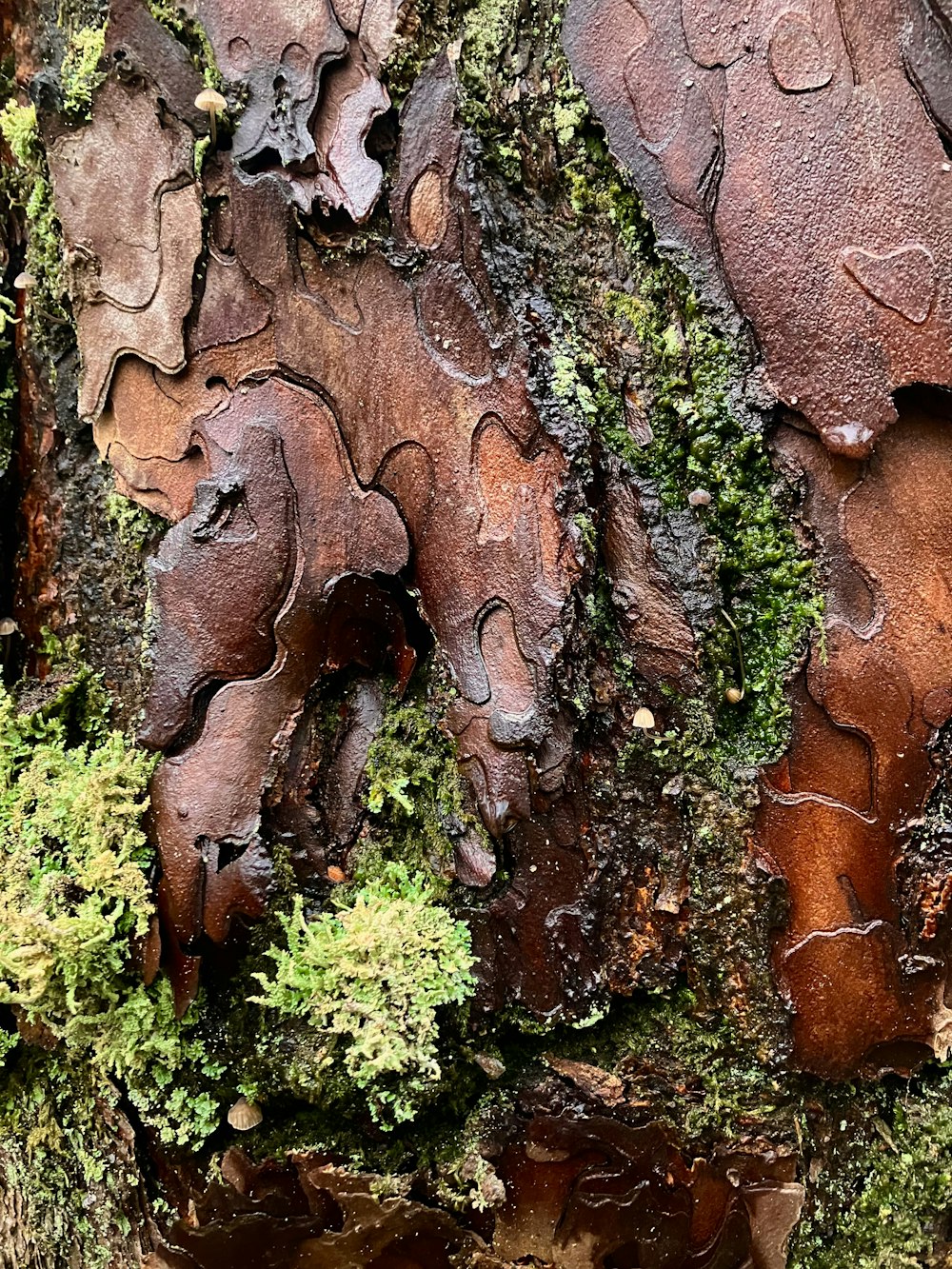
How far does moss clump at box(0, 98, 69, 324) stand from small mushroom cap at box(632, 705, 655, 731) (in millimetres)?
1439

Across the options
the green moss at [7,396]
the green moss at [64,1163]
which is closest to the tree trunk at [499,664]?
the green moss at [64,1163]

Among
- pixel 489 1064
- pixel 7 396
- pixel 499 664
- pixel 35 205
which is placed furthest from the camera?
pixel 7 396

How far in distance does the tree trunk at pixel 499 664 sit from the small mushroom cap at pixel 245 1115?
48 mm

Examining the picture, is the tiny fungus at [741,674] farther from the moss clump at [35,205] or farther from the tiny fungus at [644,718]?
the moss clump at [35,205]

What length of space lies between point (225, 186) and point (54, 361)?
21.5 inches

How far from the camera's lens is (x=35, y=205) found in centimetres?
191

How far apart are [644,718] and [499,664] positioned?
0.31 metres

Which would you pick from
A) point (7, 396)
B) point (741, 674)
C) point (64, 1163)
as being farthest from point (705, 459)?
point (64, 1163)

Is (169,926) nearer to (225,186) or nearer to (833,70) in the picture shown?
(225,186)

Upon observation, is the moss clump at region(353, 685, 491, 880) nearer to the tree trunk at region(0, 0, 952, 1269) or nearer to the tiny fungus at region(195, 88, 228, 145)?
the tree trunk at region(0, 0, 952, 1269)

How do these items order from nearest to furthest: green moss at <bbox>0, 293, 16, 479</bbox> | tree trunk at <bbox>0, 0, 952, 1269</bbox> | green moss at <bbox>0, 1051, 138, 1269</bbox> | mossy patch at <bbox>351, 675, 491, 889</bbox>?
tree trunk at <bbox>0, 0, 952, 1269</bbox>
mossy patch at <bbox>351, 675, 491, 889</bbox>
green moss at <bbox>0, 1051, 138, 1269</bbox>
green moss at <bbox>0, 293, 16, 479</bbox>

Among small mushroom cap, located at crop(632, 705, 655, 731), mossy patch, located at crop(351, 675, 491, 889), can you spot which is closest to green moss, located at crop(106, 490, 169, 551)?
mossy patch, located at crop(351, 675, 491, 889)

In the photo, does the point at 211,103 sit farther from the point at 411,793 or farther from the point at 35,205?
the point at 411,793

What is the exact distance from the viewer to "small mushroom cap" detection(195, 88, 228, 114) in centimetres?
168
